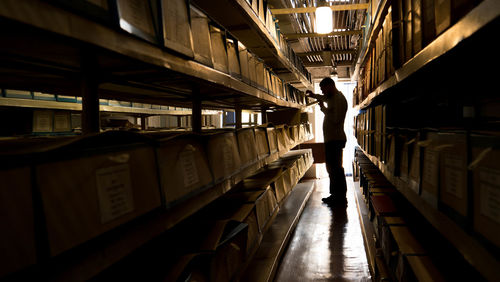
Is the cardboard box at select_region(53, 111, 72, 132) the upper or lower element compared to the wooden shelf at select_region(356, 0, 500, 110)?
lower

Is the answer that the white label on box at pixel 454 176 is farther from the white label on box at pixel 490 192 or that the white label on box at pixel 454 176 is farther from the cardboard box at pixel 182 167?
the cardboard box at pixel 182 167

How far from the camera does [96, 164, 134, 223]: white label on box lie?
2.10 ft

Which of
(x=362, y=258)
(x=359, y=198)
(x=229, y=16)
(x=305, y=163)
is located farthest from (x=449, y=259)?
(x=305, y=163)

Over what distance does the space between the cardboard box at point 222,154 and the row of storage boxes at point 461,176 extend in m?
0.77

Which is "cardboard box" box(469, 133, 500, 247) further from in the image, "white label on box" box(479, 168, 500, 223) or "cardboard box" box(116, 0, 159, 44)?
"cardboard box" box(116, 0, 159, 44)

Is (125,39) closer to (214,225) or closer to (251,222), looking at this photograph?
(214,225)

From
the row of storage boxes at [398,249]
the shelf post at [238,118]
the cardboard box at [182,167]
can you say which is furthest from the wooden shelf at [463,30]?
the shelf post at [238,118]

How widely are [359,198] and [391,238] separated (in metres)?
2.36

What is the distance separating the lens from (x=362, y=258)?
239cm

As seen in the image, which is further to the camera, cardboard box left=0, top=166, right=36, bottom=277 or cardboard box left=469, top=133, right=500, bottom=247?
cardboard box left=469, top=133, right=500, bottom=247

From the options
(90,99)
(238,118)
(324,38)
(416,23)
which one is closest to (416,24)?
(416,23)

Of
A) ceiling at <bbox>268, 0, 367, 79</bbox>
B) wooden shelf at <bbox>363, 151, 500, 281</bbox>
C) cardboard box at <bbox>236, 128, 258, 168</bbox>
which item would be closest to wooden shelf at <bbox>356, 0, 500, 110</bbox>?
wooden shelf at <bbox>363, 151, 500, 281</bbox>

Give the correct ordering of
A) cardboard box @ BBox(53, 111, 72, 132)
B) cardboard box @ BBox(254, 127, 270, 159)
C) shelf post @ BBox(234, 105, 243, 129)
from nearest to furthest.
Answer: cardboard box @ BBox(254, 127, 270, 159)
cardboard box @ BBox(53, 111, 72, 132)
shelf post @ BBox(234, 105, 243, 129)

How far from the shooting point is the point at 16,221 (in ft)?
1.55
